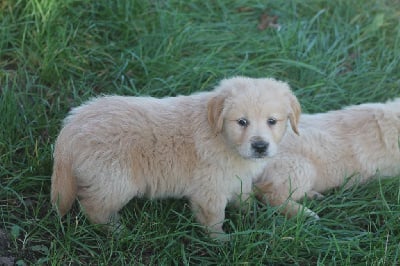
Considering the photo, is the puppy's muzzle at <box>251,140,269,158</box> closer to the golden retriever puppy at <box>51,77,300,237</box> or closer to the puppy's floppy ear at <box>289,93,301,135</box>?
the golden retriever puppy at <box>51,77,300,237</box>

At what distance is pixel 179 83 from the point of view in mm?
5660

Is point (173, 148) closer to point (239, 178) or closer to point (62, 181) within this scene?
point (239, 178)

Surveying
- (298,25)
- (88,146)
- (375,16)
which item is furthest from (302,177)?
(375,16)

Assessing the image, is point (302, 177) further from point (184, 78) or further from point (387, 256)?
point (184, 78)

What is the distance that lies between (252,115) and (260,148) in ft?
0.81

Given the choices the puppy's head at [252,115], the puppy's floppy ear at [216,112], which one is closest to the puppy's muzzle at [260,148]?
the puppy's head at [252,115]

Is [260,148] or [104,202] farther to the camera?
[104,202]

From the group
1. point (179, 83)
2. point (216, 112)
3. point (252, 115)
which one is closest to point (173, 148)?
point (216, 112)

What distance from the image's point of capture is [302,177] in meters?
4.91

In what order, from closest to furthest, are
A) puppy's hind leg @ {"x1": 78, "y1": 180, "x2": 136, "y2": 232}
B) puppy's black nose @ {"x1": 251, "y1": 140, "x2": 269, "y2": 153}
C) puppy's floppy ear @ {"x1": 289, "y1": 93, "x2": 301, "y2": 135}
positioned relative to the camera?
puppy's black nose @ {"x1": 251, "y1": 140, "x2": 269, "y2": 153} < puppy's hind leg @ {"x1": 78, "y1": 180, "x2": 136, "y2": 232} < puppy's floppy ear @ {"x1": 289, "y1": 93, "x2": 301, "y2": 135}

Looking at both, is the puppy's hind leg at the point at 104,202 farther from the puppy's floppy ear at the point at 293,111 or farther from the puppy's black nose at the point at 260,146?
the puppy's floppy ear at the point at 293,111

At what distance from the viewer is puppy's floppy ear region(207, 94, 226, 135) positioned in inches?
169

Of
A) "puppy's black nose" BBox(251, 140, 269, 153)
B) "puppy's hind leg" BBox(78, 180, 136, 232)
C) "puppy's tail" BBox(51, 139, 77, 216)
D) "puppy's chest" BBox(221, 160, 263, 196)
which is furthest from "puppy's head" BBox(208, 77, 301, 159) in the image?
"puppy's tail" BBox(51, 139, 77, 216)

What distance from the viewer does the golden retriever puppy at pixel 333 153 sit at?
4887 millimetres
